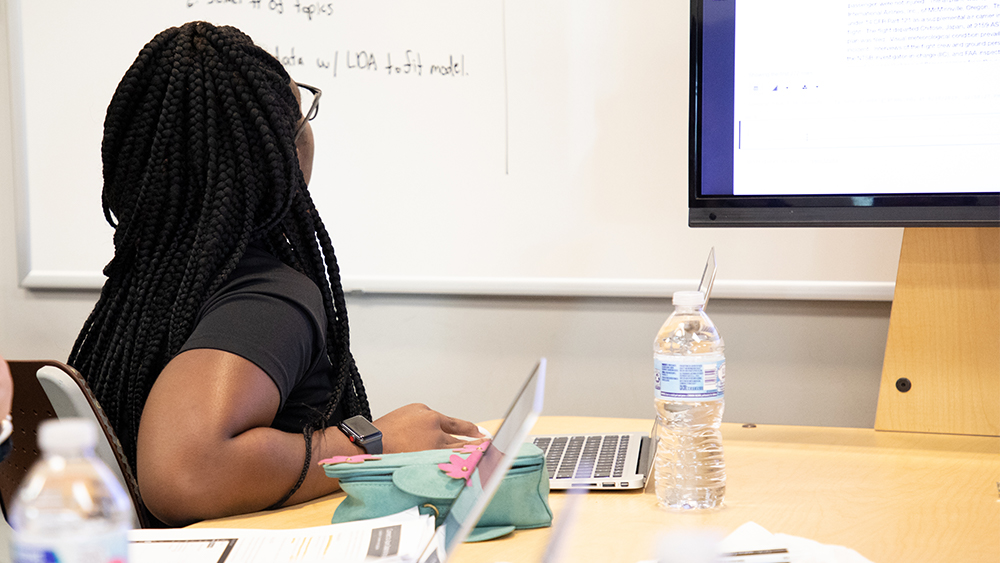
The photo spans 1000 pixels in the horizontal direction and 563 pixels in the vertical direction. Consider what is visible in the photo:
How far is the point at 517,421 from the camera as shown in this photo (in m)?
0.48

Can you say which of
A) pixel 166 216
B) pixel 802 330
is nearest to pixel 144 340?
pixel 166 216

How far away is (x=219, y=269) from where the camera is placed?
1.08 m

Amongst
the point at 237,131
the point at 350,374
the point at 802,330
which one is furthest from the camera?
the point at 802,330

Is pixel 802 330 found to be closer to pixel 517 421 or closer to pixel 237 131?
pixel 237 131

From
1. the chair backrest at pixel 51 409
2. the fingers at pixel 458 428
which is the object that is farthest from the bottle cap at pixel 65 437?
the fingers at pixel 458 428

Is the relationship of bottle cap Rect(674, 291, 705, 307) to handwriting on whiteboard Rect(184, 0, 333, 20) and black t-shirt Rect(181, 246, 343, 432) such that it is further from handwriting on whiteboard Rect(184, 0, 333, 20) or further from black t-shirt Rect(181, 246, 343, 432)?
handwriting on whiteboard Rect(184, 0, 333, 20)

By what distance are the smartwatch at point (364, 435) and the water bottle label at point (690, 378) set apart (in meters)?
0.39

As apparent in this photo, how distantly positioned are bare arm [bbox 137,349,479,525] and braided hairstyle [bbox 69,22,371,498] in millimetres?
98

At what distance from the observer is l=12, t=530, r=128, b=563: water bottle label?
454mm

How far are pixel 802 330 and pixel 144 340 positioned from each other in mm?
1143

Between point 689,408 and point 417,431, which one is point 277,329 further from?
point 689,408

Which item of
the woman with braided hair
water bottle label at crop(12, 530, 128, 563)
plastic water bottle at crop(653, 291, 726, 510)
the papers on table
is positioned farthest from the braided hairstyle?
water bottle label at crop(12, 530, 128, 563)

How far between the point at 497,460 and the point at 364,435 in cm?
57

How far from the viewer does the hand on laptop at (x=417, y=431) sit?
1.09 metres
